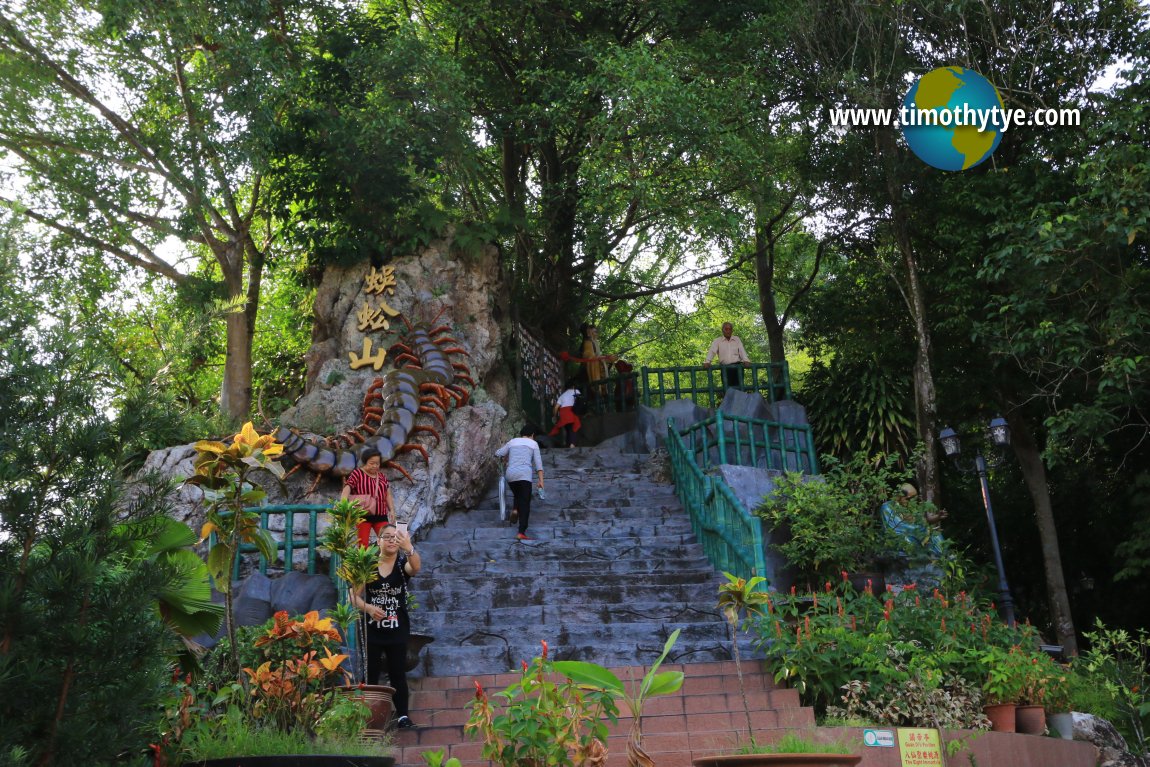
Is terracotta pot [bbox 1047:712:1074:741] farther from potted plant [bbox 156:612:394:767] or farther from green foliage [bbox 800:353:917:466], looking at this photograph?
green foliage [bbox 800:353:917:466]

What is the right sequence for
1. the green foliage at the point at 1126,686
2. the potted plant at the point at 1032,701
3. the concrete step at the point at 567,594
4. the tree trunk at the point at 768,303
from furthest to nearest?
the tree trunk at the point at 768,303 → the concrete step at the point at 567,594 → the green foliage at the point at 1126,686 → the potted plant at the point at 1032,701

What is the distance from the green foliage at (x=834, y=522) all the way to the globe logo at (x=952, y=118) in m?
6.99

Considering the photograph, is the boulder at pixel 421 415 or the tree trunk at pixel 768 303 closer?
the boulder at pixel 421 415

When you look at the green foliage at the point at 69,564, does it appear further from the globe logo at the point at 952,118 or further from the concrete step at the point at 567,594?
the globe logo at the point at 952,118

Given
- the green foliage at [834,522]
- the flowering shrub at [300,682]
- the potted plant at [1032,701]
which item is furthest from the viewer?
the green foliage at [834,522]

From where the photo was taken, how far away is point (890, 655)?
8562 mm

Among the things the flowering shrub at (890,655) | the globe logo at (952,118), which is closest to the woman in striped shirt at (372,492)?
the flowering shrub at (890,655)

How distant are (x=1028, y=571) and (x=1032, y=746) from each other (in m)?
12.2

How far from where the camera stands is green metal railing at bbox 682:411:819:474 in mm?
13586

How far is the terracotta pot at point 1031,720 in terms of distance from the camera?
8.79 metres

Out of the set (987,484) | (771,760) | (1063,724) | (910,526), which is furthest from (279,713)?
(987,484)

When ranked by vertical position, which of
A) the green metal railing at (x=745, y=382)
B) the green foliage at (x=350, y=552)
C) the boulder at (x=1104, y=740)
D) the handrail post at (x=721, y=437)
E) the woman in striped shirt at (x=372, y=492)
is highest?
the green metal railing at (x=745, y=382)

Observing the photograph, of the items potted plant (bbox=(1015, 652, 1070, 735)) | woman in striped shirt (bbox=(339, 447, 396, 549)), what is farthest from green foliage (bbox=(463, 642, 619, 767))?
potted plant (bbox=(1015, 652, 1070, 735))

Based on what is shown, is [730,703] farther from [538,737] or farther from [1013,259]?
[1013,259]
